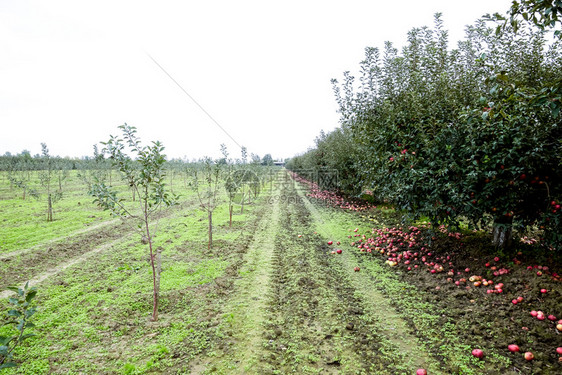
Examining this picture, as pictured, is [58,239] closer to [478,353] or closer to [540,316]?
[478,353]

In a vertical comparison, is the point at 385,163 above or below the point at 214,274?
above

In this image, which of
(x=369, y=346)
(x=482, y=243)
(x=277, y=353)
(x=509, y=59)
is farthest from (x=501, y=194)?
(x=277, y=353)

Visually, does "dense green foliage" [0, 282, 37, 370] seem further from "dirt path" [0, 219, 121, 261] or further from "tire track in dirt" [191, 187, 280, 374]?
"dirt path" [0, 219, 121, 261]

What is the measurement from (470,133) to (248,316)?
606 cm

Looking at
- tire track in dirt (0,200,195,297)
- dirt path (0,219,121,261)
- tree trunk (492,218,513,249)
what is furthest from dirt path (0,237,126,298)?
tree trunk (492,218,513,249)

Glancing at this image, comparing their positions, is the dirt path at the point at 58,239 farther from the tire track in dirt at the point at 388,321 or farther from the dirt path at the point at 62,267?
the tire track in dirt at the point at 388,321

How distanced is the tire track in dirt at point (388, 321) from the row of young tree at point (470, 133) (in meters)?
2.50

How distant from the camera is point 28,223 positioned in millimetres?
13945

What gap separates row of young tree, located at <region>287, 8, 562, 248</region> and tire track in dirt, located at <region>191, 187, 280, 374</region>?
→ 14.7ft

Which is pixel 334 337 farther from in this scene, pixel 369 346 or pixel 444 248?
pixel 444 248

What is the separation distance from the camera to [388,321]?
475 centimetres

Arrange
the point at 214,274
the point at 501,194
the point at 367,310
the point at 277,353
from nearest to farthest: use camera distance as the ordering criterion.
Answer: the point at 277,353, the point at 367,310, the point at 501,194, the point at 214,274

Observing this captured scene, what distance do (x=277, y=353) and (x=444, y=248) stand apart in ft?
19.1

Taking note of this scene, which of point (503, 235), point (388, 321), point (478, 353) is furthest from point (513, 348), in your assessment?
point (503, 235)
